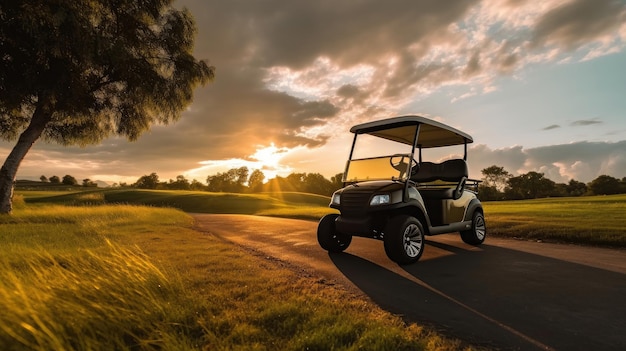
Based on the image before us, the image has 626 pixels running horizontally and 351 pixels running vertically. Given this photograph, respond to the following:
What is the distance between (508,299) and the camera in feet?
13.8

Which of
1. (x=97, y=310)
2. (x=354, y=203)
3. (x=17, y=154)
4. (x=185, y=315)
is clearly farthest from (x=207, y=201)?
(x=185, y=315)

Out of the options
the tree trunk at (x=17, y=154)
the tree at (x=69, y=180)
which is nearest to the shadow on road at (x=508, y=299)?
the tree trunk at (x=17, y=154)

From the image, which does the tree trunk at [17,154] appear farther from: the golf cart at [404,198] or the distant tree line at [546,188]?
the distant tree line at [546,188]

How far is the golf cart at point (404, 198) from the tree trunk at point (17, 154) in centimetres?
1618

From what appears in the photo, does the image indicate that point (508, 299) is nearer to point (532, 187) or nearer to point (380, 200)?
point (380, 200)

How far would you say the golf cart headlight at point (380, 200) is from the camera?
6305mm

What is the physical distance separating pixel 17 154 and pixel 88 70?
17.5ft

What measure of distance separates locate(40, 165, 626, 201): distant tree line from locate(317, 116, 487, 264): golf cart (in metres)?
58.3

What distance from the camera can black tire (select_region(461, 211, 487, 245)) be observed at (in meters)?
8.56

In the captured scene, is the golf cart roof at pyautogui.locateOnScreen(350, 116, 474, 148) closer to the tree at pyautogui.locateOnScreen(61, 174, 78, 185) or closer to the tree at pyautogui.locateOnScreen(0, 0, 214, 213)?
the tree at pyautogui.locateOnScreen(0, 0, 214, 213)

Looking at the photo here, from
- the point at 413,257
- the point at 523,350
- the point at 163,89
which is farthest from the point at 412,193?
the point at 163,89

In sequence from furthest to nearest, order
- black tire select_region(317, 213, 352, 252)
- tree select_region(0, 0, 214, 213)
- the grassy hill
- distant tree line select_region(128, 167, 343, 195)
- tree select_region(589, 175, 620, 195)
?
1. distant tree line select_region(128, 167, 343, 195)
2. tree select_region(589, 175, 620, 195)
3. the grassy hill
4. tree select_region(0, 0, 214, 213)
5. black tire select_region(317, 213, 352, 252)

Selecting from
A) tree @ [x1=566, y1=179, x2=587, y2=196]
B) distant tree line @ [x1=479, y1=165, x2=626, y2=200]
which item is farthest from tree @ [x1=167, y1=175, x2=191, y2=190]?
tree @ [x1=566, y1=179, x2=587, y2=196]

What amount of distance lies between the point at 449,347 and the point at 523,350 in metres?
0.67
